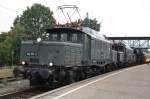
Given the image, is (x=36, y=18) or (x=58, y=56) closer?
(x=58, y=56)

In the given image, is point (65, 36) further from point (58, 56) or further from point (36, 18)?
point (36, 18)

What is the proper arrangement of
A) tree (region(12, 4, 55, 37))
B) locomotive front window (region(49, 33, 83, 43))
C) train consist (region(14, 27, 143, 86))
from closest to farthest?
train consist (region(14, 27, 143, 86))
locomotive front window (region(49, 33, 83, 43))
tree (region(12, 4, 55, 37))

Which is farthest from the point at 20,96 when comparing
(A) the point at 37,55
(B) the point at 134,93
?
(B) the point at 134,93

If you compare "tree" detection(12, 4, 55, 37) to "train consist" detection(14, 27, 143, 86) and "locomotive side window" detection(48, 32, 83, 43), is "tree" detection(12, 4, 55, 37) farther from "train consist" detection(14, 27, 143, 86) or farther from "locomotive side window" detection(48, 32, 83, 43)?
"locomotive side window" detection(48, 32, 83, 43)

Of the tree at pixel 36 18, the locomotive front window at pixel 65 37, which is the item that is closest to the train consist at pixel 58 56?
the locomotive front window at pixel 65 37

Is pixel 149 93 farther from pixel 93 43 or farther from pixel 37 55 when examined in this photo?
pixel 93 43

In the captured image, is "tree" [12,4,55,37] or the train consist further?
"tree" [12,4,55,37]

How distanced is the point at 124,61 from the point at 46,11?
154ft

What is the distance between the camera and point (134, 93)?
15227mm

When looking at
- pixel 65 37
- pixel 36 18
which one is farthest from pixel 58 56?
pixel 36 18

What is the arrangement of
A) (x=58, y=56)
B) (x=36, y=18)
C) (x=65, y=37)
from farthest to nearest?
(x=36, y=18), (x=65, y=37), (x=58, y=56)

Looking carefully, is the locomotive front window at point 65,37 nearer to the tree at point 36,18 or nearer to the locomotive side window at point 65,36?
the locomotive side window at point 65,36

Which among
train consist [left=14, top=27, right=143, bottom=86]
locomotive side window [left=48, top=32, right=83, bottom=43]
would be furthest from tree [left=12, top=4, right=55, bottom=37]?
locomotive side window [left=48, top=32, right=83, bottom=43]

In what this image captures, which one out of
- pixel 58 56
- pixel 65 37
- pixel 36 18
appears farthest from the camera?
pixel 36 18
